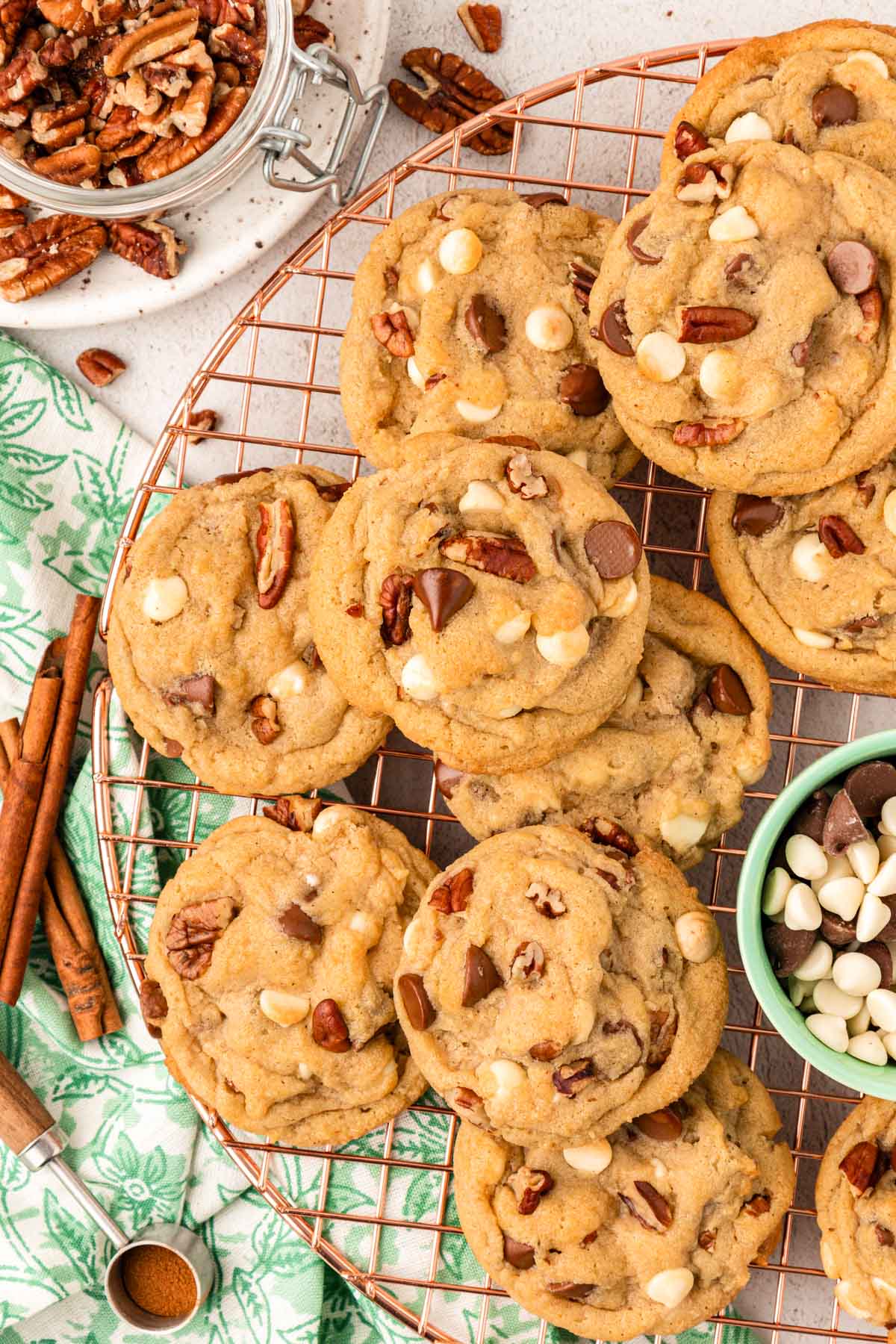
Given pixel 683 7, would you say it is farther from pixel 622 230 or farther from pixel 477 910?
pixel 477 910

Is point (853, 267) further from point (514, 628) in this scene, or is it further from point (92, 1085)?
point (92, 1085)

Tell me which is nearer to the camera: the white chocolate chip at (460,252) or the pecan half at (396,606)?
the pecan half at (396,606)

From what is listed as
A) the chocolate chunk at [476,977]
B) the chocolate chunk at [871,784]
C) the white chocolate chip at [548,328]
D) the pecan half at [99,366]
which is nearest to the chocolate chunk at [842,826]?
the chocolate chunk at [871,784]

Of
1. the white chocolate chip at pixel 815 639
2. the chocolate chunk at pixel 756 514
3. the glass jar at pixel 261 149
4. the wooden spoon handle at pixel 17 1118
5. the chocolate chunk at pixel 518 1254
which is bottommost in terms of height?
the chocolate chunk at pixel 518 1254

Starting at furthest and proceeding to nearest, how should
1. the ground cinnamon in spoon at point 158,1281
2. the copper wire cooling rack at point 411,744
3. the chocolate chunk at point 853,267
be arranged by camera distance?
the ground cinnamon in spoon at point 158,1281
the copper wire cooling rack at point 411,744
the chocolate chunk at point 853,267

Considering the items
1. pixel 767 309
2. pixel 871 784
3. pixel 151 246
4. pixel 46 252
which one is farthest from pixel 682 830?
pixel 46 252

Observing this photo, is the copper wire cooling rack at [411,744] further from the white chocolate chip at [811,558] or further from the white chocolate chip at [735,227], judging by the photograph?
the white chocolate chip at [735,227]

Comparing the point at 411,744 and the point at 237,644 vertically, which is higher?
the point at 237,644
